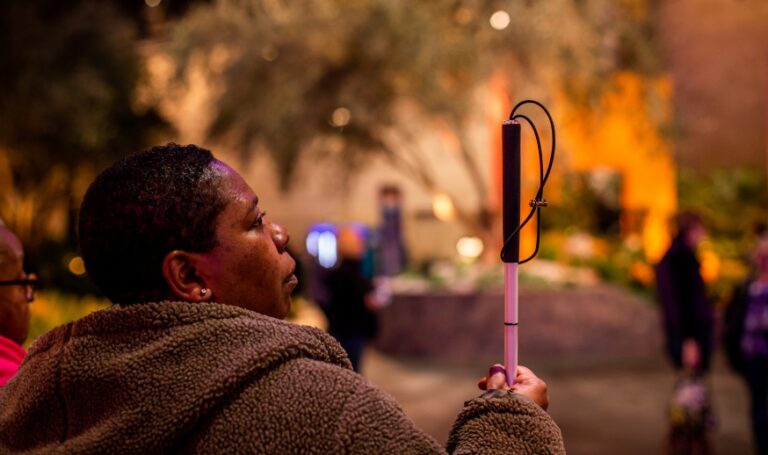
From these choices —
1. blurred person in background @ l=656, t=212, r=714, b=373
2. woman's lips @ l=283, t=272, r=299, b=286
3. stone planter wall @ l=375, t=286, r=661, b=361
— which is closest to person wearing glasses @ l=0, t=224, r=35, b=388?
woman's lips @ l=283, t=272, r=299, b=286

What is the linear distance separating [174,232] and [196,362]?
0.22 metres

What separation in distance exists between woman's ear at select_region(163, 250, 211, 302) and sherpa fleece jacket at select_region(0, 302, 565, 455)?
1.8 inches

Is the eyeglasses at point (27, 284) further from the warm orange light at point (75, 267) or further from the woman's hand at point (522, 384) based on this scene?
the warm orange light at point (75, 267)

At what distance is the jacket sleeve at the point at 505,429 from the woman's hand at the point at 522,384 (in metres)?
0.04

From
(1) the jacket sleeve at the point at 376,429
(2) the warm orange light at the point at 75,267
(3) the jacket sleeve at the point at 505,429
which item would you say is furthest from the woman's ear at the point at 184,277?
(2) the warm orange light at the point at 75,267

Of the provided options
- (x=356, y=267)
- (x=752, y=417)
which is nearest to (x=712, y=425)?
(x=752, y=417)

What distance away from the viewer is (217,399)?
4.32ft

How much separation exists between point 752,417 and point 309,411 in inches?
227

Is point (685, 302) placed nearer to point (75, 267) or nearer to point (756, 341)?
point (756, 341)

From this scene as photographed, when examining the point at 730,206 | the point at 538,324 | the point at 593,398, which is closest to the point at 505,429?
the point at 593,398

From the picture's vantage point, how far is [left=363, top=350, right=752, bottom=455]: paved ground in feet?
24.2

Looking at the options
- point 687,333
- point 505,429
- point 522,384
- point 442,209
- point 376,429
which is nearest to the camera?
point 376,429

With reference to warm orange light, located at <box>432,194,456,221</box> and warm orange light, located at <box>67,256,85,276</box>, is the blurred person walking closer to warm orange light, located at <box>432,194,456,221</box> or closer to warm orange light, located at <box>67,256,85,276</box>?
warm orange light, located at <box>67,256,85,276</box>

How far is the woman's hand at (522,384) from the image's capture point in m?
1.53
